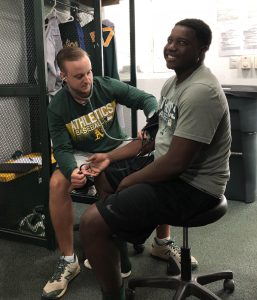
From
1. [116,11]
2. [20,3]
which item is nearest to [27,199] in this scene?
[20,3]

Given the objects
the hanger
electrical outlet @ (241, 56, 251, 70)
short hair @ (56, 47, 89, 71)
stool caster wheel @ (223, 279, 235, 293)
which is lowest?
stool caster wheel @ (223, 279, 235, 293)

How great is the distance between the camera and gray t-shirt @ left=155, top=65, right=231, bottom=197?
112 cm

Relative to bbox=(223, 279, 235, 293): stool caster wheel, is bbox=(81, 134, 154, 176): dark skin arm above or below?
above

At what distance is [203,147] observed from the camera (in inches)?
47.2

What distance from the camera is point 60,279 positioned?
64.4 inches

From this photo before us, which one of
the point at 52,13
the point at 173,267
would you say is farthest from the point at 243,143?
the point at 52,13

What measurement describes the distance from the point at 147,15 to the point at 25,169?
2147mm

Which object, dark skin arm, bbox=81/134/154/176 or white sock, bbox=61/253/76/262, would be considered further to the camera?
white sock, bbox=61/253/76/262

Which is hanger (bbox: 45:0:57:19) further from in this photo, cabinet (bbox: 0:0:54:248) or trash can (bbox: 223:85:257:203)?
trash can (bbox: 223:85:257:203)

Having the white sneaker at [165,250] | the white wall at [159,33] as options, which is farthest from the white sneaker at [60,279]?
the white wall at [159,33]

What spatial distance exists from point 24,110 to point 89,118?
1.77 ft

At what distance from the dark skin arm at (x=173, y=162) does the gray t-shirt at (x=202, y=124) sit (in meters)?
0.03

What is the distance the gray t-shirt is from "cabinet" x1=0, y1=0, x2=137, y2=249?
0.83m

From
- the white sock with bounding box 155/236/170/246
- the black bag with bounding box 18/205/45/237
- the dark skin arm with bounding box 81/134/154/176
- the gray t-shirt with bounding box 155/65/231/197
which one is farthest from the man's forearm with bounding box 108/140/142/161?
the black bag with bounding box 18/205/45/237
